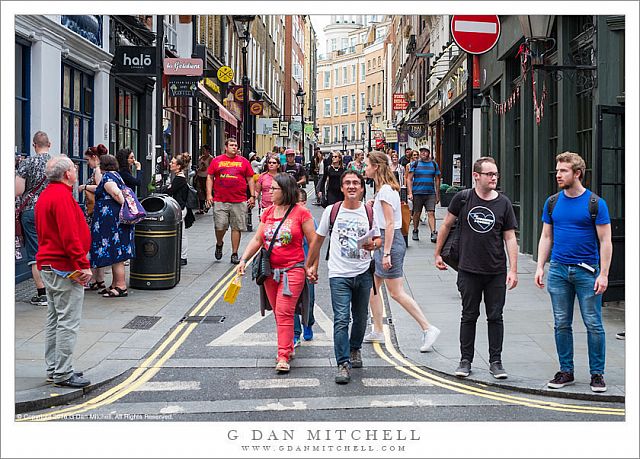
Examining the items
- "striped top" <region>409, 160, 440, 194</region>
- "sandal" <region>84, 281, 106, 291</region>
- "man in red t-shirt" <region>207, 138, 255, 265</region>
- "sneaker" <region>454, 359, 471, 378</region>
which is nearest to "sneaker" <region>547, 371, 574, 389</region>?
"sneaker" <region>454, 359, 471, 378</region>

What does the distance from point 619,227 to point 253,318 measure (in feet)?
13.8

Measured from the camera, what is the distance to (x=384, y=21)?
81.2m

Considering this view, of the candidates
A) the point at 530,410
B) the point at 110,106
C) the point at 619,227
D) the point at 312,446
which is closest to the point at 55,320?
the point at 312,446

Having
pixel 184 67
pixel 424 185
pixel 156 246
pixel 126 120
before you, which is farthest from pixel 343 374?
pixel 126 120

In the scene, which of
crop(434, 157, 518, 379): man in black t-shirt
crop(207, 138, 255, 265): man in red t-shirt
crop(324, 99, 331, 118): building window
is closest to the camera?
crop(434, 157, 518, 379): man in black t-shirt

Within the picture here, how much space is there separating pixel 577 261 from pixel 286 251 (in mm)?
2393

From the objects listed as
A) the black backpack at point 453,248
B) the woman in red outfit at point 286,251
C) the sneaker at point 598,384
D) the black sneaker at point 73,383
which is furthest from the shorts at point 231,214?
the sneaker at point 598,384

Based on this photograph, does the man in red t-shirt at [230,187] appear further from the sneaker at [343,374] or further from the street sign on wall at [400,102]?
the street sign on wall at [400,102]

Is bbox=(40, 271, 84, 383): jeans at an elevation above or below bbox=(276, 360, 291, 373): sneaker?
above

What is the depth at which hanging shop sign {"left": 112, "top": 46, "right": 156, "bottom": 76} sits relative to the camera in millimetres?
17031

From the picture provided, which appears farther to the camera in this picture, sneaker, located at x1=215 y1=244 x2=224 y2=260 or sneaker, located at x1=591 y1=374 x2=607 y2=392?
sneaker, located at x1=215 y1=244 x2=224 y2=260

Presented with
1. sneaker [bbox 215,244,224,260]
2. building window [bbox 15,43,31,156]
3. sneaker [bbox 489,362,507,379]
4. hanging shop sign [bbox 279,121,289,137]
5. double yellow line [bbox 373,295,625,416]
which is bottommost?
double yellow line [bbox 373,295,625,416]

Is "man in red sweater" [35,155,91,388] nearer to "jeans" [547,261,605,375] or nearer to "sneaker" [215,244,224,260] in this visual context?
"jeans" [547,261,605,375]

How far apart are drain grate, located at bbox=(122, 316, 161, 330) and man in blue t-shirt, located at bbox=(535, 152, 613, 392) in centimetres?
436
